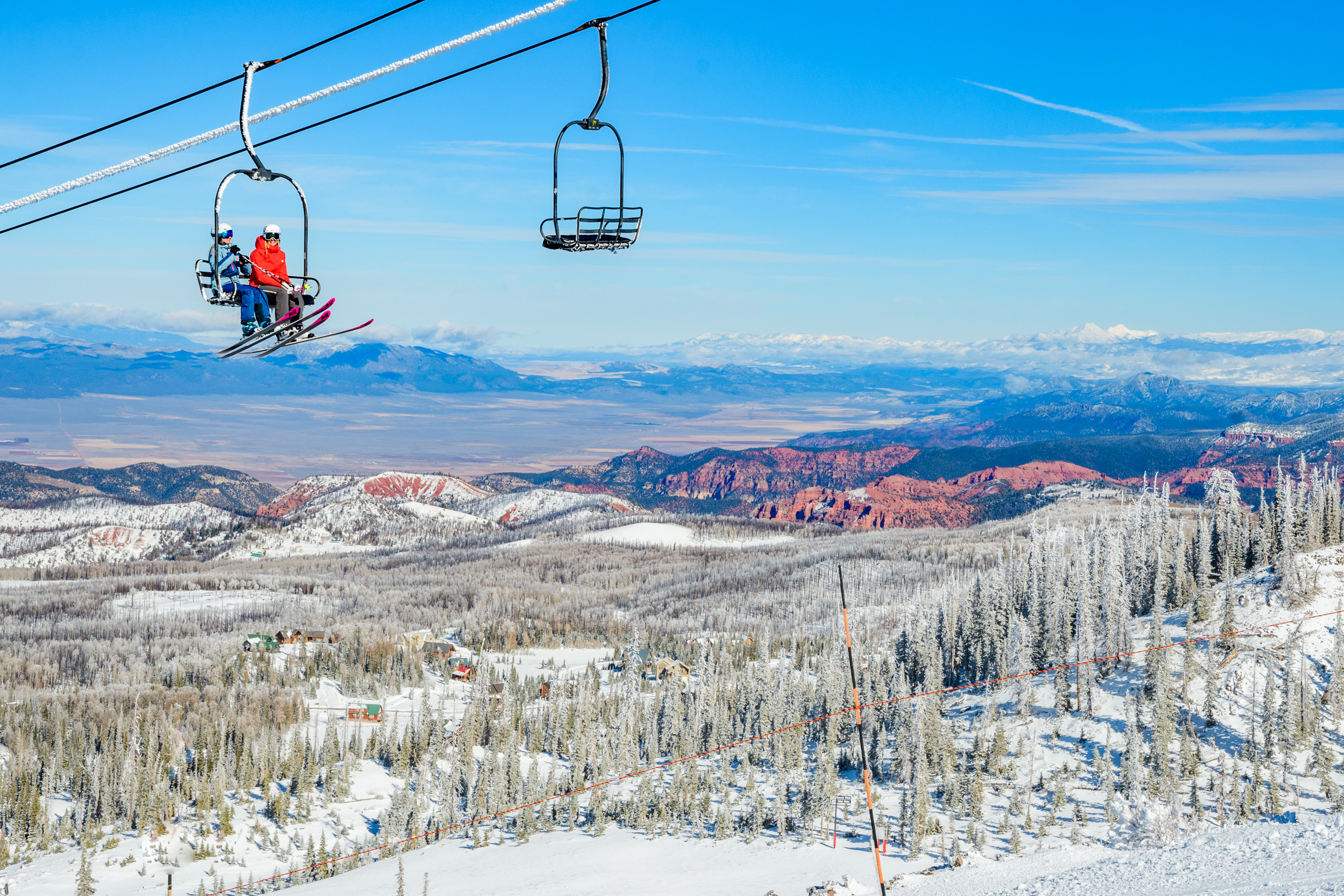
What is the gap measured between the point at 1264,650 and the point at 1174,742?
30.6ft

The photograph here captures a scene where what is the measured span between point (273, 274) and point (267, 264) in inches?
9.2

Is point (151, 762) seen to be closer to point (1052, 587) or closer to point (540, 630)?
point (1052, 587)

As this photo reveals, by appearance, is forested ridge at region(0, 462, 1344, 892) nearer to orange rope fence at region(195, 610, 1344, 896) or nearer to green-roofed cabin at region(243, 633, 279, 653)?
orange rope fence at region(195, 610, 1344, 896)

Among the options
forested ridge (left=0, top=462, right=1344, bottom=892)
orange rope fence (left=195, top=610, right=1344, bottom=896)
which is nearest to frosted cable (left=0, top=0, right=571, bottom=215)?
forested ridge (left=0, top=462, right=1344, bottom=892)

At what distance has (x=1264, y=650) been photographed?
188 ft

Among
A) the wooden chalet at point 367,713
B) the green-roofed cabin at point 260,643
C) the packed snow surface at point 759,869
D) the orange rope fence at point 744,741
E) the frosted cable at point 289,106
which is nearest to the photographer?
the frosted cable at point 289,106

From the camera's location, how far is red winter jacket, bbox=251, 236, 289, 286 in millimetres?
18250

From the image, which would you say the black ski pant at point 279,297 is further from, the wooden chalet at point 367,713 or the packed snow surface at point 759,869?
the wooden chalet at point 367,713

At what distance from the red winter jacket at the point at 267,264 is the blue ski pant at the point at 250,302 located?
7.1 inches

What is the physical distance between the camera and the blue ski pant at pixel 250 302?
1814 centimetres

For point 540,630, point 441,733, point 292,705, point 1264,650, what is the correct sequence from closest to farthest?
point 1264,650 → point 441,733 → point 292,705 → point 540,630

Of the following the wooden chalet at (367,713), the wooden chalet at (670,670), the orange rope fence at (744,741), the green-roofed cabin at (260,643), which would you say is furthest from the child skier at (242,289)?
the green-roofed cabin at (260,643)

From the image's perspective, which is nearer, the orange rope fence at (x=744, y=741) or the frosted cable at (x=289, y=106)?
the frosted cable at (x=289, y=106)

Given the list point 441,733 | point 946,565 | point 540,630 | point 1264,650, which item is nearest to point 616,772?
point 441,733
